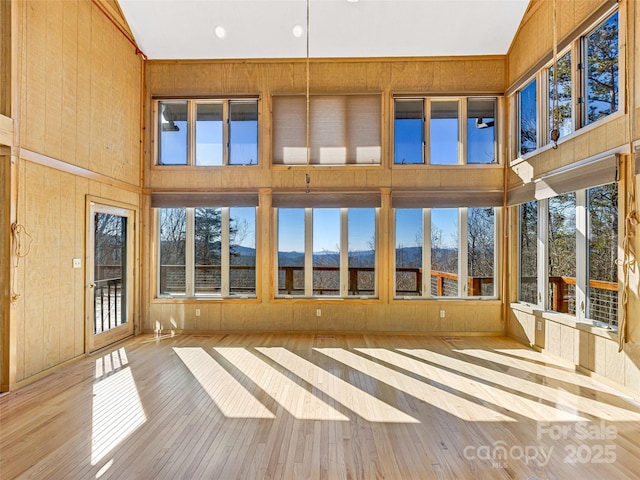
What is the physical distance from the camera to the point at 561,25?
4.65 m

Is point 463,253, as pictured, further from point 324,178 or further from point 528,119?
point 324,178

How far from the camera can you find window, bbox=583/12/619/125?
3.89 metres

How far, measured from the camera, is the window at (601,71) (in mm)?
3887

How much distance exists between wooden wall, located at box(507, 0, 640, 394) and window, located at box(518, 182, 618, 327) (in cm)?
20

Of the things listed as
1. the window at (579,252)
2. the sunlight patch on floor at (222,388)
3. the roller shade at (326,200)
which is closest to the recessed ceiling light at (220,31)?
the roller shade at (326,200)

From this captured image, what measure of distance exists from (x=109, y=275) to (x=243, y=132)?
3230 millimetres

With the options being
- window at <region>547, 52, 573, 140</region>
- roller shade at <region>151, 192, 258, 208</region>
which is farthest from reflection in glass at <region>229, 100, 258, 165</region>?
window at <region>547, 52, 573, 140</region>

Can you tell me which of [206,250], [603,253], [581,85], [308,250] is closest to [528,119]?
[581,85]

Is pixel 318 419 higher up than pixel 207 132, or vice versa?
pixel 207 132

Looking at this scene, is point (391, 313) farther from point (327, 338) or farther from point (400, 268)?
point (327, 338)

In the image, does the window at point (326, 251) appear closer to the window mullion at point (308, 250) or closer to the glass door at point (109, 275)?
the window mullion at point (308, 250)

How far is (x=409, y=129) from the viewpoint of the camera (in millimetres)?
6230

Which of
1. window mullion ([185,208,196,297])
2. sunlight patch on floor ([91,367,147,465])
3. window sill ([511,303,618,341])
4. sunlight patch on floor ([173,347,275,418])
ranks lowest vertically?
sunlight patch on floor ([173,347,275,418])

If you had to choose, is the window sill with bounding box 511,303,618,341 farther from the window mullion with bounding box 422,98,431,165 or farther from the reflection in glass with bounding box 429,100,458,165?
the window mullion with bounding box 422,98,431,165
